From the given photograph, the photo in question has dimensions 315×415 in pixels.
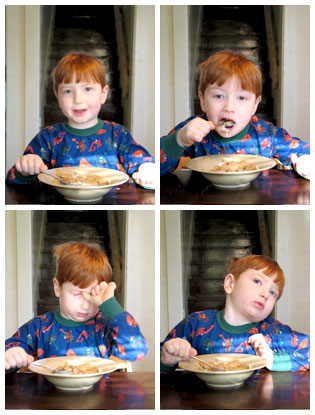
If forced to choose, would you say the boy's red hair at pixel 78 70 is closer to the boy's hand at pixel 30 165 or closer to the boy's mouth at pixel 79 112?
the boy's mouth at pixel 79 112

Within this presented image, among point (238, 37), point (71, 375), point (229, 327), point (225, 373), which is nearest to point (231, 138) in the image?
point (238, 37)

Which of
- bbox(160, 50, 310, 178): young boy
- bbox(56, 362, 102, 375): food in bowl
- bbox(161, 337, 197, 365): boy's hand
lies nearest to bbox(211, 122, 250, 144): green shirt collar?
bbox(160, 50, 310, 178): young boy

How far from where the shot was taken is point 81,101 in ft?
5.14

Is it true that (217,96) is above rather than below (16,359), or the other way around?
above

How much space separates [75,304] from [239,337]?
1.31 feet

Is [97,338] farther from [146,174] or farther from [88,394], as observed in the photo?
[146,174]

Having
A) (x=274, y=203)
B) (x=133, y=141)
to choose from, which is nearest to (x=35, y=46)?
(x=133, y=141)

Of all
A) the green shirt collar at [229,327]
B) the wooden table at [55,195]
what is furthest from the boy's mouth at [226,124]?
the green shirt collar at [229,327]

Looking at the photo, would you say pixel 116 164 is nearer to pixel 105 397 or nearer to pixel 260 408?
pixel 105 397

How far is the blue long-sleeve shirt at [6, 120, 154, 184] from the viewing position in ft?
5.17

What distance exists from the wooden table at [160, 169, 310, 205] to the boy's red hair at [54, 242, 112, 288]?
21 centimetres

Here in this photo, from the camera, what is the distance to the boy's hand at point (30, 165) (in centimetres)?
157

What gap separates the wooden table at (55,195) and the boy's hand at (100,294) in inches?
8.0

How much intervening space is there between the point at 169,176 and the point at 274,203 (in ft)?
0.84
